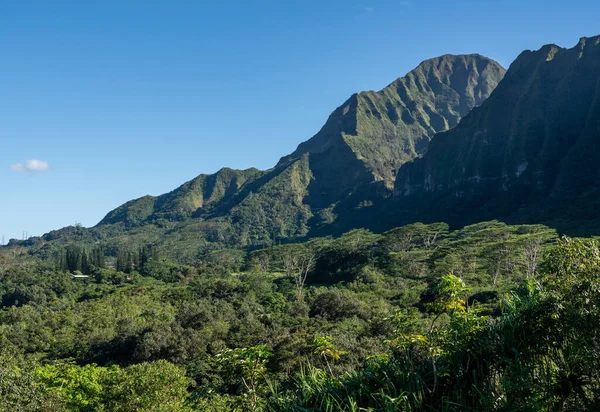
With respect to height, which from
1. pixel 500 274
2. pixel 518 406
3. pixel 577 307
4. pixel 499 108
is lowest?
pixel 500 274

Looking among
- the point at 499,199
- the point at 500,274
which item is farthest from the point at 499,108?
the point at 500,274

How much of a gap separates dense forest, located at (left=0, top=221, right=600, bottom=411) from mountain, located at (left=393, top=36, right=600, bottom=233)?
42389 millimetres

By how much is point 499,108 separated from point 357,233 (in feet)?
334

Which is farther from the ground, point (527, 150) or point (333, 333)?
point (527, 150)

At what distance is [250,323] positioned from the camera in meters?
36.1

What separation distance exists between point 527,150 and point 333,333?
12493 cm

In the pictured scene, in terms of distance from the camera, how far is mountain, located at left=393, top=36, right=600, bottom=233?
108 metres

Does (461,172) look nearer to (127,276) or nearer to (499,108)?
(499,108)

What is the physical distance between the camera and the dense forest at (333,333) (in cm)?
706

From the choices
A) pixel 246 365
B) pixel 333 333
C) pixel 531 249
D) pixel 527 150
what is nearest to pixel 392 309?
pixel 333 333

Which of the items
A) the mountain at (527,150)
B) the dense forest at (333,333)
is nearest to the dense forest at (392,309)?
the dense forest at (333,333)

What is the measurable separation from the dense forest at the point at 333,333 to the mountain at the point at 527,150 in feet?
139

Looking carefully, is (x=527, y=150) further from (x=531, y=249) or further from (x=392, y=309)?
(x=392, y=309)

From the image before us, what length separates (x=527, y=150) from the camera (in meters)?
131
